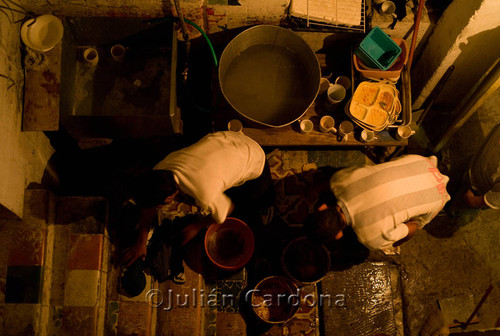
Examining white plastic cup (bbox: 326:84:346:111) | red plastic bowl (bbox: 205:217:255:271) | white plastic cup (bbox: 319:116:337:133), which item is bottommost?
red plastic bowl (bbox: 205:217:255:271)

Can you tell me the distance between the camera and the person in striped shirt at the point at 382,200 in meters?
Answer: 2.79

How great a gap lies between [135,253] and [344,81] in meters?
2.64

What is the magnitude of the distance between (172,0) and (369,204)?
247cm

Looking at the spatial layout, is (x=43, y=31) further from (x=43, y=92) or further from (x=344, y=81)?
(x=344, y=81)

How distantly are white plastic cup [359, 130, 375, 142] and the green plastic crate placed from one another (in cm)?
63

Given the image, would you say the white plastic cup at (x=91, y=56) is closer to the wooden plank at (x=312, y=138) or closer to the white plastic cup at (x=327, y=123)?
the wooden plank at (x=312, y=138)

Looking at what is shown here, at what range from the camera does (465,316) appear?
150 inches

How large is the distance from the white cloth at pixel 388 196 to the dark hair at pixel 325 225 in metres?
0.20

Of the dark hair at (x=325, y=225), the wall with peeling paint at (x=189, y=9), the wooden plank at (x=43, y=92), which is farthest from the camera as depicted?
the wall with peeling paint at (x=189, y=9)

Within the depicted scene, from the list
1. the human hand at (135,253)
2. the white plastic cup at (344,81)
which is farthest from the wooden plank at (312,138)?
the human hand at (135,253)

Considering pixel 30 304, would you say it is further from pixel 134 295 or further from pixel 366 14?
pixel 366 14

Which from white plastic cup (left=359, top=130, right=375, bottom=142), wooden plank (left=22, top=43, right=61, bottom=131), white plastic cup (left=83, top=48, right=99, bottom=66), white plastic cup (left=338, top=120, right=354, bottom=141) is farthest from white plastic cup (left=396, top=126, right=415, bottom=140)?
wooden plank (left=22, top=43, right=61, bottom=131)

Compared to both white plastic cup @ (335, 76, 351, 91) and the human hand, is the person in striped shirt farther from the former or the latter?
the human hand

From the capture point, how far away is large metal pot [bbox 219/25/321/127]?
11.1ft
